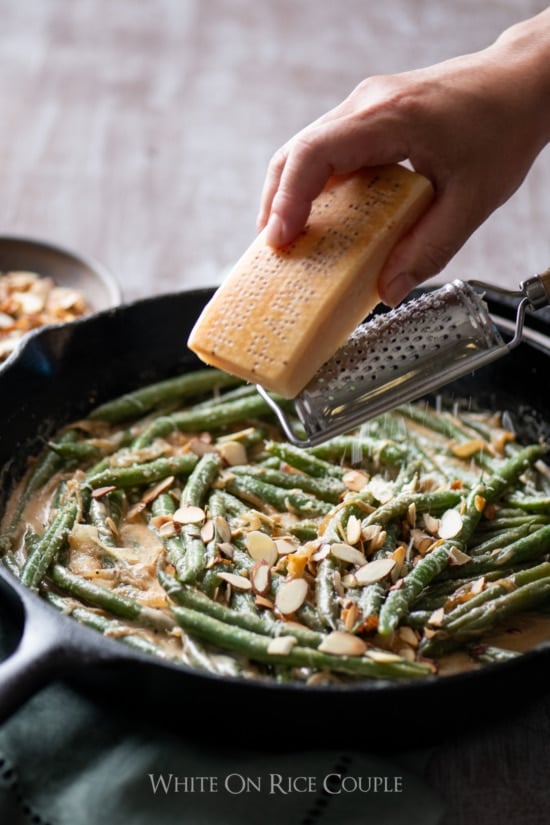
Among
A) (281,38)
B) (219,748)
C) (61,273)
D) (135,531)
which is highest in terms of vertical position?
Answer: (281,38)

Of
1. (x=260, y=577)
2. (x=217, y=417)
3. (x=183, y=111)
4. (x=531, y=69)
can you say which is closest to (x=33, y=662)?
(x=260, y=577)

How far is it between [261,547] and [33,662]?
0.72 m

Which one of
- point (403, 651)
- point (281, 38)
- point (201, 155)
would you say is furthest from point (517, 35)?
point (281, 38)

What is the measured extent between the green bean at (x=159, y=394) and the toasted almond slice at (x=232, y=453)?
352 millimetres

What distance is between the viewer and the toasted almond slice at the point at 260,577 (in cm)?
242

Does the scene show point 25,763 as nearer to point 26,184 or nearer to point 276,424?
point 276,424

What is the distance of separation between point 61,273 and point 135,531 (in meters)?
1.51

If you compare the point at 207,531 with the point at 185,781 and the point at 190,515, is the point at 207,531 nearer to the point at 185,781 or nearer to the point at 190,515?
the point at 190,515

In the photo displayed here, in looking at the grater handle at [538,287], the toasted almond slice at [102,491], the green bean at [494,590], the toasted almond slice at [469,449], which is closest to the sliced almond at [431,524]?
the green bean at [494,590]

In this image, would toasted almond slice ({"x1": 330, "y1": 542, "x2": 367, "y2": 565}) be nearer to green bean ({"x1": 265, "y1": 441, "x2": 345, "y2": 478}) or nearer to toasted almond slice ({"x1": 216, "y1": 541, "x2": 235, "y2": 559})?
toasted almond slice ({"x1": 216, "y1": 541, "x2": 235, "y2": 559})

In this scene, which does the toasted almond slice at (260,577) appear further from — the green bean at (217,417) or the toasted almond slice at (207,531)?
the green bean at (217,417)

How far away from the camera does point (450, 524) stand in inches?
102

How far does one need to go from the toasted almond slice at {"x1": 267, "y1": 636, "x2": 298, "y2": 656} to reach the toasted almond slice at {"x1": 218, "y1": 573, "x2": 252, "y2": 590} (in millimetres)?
246

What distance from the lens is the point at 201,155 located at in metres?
5.27
